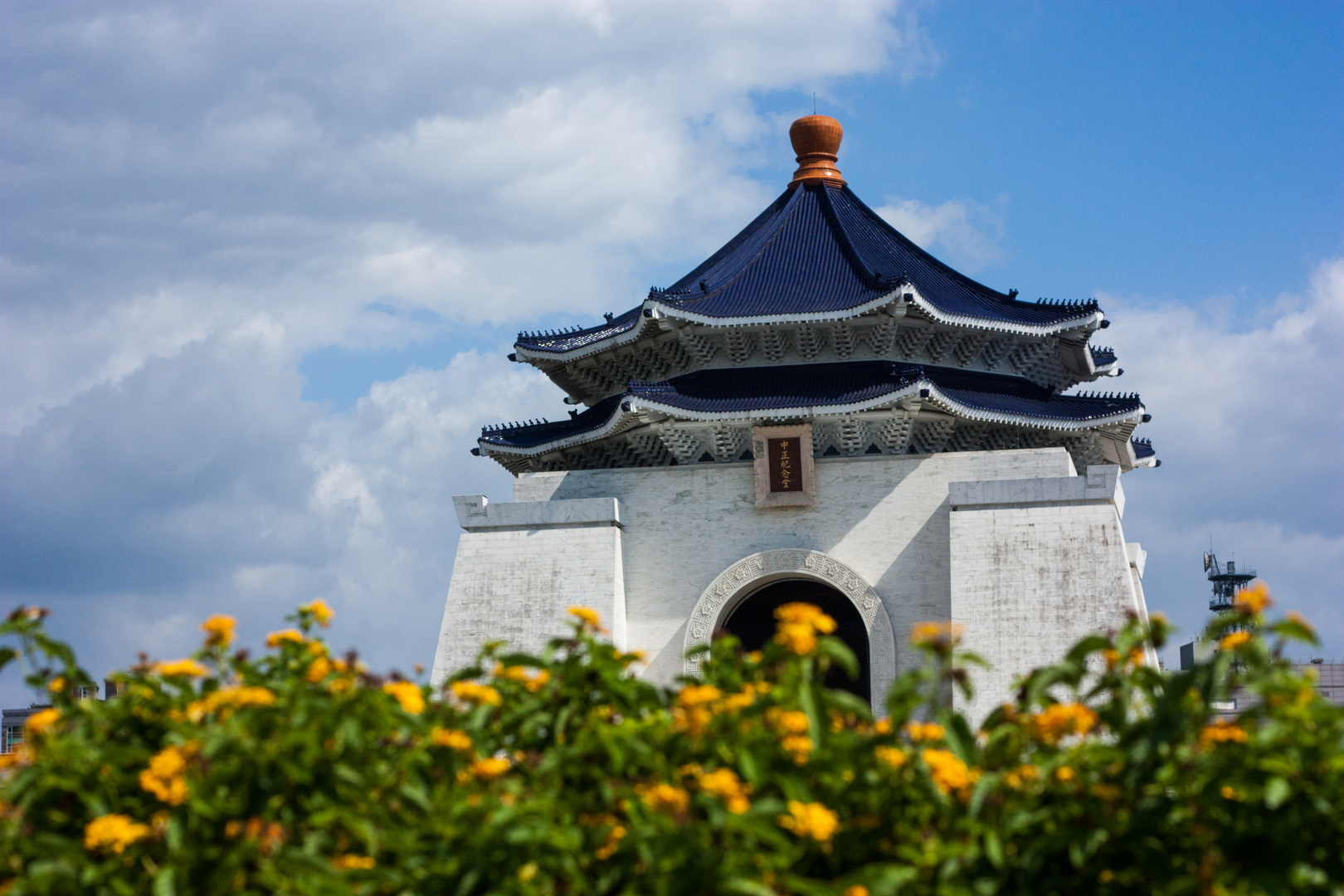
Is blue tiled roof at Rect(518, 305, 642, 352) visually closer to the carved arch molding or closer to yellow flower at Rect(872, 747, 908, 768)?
the carved arch molding

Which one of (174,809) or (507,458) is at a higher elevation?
(507,458)

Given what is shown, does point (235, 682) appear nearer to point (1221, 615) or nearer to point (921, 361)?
point (1221, 615)

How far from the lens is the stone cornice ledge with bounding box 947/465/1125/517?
19.4 metres

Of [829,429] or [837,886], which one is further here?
[829,429]

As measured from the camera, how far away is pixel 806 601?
68.4 feet

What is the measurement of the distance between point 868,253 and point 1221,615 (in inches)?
703

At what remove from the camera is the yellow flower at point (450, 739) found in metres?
5.79

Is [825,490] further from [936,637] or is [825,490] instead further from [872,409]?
[936,637]

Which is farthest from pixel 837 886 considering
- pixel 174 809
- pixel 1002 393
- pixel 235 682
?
pixel 1002 393

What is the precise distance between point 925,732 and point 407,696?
2078 mm

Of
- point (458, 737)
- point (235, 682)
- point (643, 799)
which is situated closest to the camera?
point (643, 799)

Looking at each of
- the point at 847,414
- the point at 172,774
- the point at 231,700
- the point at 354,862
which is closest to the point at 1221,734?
the point at 354,862

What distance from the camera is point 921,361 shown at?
21.4m

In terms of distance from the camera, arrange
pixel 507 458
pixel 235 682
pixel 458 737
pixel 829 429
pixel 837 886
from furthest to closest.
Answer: pixel 507 458, pixel 829 429, pixel 235 682, pixel 458 737, pixel 837 886
